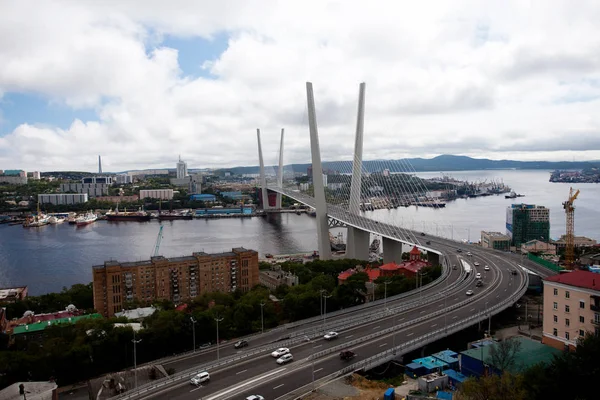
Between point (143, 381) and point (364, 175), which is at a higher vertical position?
point (364, 175)

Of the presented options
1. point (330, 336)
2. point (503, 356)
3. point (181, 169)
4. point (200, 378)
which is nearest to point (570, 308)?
point (503, 356)

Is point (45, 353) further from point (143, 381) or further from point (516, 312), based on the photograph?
point (516, 312)

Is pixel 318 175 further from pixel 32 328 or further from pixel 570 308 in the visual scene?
pixel 570 308

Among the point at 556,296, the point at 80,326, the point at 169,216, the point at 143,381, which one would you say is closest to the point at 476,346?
the point at 556,296

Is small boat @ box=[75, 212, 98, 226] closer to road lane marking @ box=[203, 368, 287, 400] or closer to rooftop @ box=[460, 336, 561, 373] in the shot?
road lane marking @ box=[203, 368, 287, 400]

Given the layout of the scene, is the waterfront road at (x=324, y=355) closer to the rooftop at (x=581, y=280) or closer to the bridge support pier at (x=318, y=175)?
the rooftop at (x=581, y=280)
